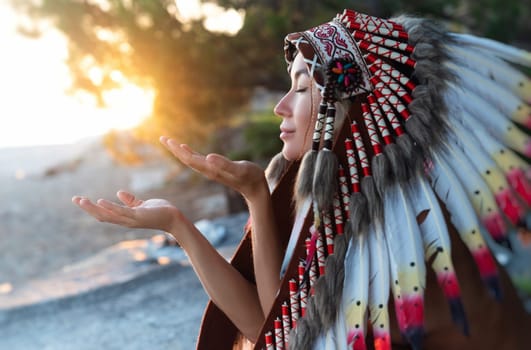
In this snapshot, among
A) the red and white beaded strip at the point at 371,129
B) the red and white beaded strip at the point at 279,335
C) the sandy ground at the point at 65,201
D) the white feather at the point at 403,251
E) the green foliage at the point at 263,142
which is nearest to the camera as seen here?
the white feather at the point at 403,251

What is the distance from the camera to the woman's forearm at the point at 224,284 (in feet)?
4.85

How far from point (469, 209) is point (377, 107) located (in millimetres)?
289

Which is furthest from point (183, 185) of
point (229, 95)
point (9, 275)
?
point (229, 95)

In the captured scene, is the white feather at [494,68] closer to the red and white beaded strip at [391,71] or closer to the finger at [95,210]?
the red and white beaded strip at [391,71]

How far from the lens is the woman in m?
1.19

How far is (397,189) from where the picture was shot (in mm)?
1225

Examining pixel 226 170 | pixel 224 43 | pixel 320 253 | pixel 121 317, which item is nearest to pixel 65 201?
pixel 224 43

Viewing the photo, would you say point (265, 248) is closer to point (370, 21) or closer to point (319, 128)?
point (319, 128)

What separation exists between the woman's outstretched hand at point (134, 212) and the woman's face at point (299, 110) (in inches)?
13.0

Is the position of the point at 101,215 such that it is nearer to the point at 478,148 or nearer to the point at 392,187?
the point at 392,187

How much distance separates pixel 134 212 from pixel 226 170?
0.24 meters

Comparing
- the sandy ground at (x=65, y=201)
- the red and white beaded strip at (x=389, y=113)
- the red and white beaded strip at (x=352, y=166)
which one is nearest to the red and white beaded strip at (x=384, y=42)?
the red and white beaded strip at (x=389, y=113)

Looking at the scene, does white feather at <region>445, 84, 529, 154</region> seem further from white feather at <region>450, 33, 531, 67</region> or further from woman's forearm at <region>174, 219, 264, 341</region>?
woman's forearm at <region>174, 219, 264, 341</region>

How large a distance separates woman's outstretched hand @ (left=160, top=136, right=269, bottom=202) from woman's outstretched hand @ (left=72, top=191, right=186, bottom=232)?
0.45 ft
